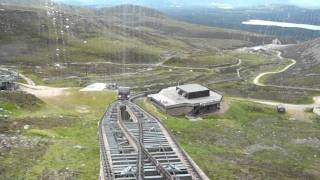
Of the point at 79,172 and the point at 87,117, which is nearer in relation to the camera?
the point at 79,172

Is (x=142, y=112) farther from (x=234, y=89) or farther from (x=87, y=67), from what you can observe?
(x=87, y=67)

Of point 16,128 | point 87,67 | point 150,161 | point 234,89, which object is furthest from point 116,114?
point 87,67

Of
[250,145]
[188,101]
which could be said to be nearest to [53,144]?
[250,145]

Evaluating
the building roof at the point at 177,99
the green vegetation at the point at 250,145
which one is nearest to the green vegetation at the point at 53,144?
the green vegetation at the point at 250,145

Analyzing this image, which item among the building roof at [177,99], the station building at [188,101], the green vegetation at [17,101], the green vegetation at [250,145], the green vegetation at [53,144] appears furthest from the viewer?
the building roof at [177,99]

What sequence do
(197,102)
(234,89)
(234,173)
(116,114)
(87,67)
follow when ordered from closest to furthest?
1. (234,173)
2. (116,114)
3. (197,102)
4. (234,89)
5. (87,67)

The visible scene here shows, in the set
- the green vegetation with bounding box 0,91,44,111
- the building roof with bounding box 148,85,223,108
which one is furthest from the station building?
the green vegetation with bounding box 0,91,44,111

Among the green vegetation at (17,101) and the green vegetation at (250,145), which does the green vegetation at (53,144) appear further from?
the green vegetation at (250,145)
